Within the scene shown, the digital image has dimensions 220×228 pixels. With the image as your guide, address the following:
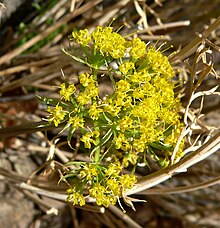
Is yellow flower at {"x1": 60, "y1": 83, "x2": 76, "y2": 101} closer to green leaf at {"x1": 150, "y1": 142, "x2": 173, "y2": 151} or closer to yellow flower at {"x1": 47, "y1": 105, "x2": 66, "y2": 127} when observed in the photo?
yellow flower at {"x1": 47, "y1": 105, "x2": 66, "y2": 127}

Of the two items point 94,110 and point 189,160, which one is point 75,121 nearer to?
point 94,110

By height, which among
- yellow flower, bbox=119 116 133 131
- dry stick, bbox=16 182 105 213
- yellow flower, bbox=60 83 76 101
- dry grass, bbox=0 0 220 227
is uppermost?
yellow flower, bbox=60 83 76 101

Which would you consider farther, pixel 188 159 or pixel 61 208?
pixel 61 208

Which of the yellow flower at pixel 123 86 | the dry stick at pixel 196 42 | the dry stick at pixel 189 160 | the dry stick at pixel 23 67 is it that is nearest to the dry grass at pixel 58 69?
the dry stick at pixel 23 67

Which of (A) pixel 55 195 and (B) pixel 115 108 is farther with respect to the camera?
(A) pixel 55 195

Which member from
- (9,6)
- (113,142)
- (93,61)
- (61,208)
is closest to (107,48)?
(93,61)

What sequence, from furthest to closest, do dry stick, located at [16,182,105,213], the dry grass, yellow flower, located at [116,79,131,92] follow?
the dry grass < dry stick, located at [16,182,105,213] < yellow flower, located at [116,79,131,92]

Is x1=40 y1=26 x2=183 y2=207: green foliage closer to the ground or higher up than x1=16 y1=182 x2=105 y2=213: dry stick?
higher up

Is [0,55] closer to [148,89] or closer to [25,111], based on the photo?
[25,111]

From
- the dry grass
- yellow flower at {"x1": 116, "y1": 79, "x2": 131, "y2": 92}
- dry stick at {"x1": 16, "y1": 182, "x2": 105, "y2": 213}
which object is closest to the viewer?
yellow flower at {"x1": 116, "y1": 79, "x2": 131, "y2": 92}

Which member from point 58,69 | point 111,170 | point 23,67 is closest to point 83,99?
point 111,170

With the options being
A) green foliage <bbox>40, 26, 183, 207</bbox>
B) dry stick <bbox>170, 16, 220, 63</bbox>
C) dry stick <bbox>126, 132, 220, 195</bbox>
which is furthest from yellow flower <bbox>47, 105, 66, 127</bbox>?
dry stick <bbox>170, 16, 220, 63</bbox>
